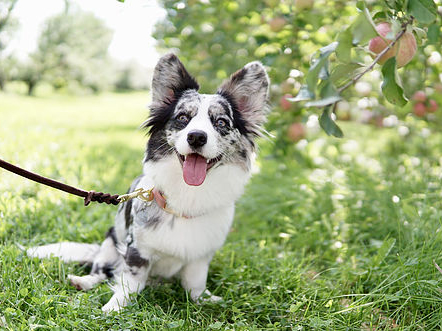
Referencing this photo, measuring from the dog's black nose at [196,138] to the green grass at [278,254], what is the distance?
853mm

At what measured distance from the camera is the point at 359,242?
10.5ft

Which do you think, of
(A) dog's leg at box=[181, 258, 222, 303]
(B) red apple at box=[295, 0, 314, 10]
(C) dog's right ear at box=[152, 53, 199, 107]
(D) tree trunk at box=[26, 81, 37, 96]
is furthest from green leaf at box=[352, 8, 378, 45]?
(D) tree trunk at box=[26, 81, 37, 96]

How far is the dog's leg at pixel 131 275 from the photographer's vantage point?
2289mm

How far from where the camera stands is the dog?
7.50 feet

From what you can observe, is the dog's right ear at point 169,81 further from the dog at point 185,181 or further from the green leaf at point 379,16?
the green leaf at point 379,16

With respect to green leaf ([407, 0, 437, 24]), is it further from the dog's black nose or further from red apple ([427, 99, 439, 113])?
red apple ([427, 99, 439, 113])

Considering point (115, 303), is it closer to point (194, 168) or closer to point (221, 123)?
point (194, 168)

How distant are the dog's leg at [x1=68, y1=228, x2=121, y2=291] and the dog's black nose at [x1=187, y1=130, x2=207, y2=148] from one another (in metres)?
1.04

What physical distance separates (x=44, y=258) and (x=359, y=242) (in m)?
2.28

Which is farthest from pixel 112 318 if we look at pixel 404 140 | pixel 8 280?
pixel 404 140

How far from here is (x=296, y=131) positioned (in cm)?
414

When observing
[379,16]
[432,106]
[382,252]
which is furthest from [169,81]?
[432,106]

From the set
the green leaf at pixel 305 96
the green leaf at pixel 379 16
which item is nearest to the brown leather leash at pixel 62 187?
the green leaf at pixel 305 96

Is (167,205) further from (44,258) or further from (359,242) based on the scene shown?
(359,242)
